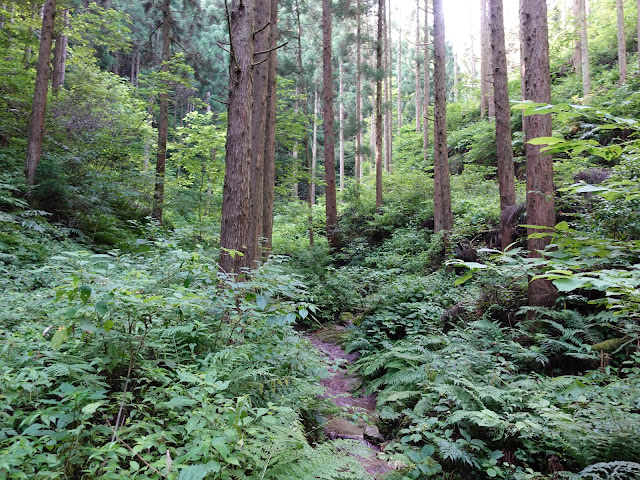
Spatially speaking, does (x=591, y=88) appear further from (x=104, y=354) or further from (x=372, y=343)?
(x=104, y=354)

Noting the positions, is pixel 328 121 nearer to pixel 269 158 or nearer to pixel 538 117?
pixel 269 158

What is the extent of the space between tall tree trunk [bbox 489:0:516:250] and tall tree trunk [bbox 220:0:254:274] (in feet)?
21.6

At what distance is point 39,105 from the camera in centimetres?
995

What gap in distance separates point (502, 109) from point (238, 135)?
7.11m

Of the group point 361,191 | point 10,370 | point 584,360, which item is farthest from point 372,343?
point 361,191

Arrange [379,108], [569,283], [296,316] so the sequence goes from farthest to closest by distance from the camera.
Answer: [379,108] → [296,316] → [569,283]

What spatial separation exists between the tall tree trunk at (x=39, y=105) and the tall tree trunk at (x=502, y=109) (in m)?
12.1

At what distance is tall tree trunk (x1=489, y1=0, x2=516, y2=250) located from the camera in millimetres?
8836

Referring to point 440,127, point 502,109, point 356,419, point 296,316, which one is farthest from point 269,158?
point 296,316

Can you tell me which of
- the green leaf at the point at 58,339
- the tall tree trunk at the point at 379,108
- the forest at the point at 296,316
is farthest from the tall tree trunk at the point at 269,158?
the green leaf at the point at 58,339

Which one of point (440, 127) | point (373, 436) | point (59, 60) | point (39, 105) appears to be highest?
point (59, 60)

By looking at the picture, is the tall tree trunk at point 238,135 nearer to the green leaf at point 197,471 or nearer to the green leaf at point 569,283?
the green leaf at point 197,471

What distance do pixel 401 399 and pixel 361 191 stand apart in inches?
603

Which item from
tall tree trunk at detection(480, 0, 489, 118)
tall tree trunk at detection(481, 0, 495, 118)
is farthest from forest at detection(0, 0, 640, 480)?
tall tree trunk at detection(480, 0, 489, 118)
